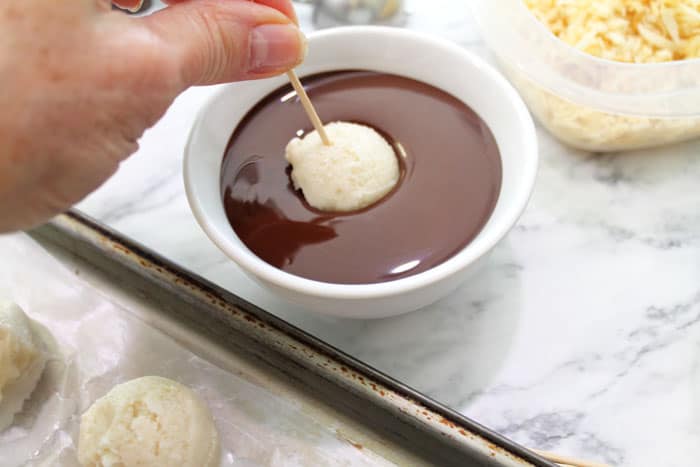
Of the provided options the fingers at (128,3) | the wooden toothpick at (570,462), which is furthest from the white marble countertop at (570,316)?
the fingers at (128,3)

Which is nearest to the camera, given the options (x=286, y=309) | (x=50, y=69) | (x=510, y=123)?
(x=50, y=69)

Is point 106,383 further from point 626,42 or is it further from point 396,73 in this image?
point 626,42

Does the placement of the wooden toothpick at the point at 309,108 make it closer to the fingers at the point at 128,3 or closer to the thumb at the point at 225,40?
the thumb at the point at 225,40

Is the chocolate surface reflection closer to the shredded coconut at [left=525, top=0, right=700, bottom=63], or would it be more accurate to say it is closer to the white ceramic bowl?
the white ceramic bowl

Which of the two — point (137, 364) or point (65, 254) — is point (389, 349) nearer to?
point (137, 364)

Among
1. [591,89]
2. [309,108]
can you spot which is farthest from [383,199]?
[591,89]

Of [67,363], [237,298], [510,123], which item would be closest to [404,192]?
[510,123]
